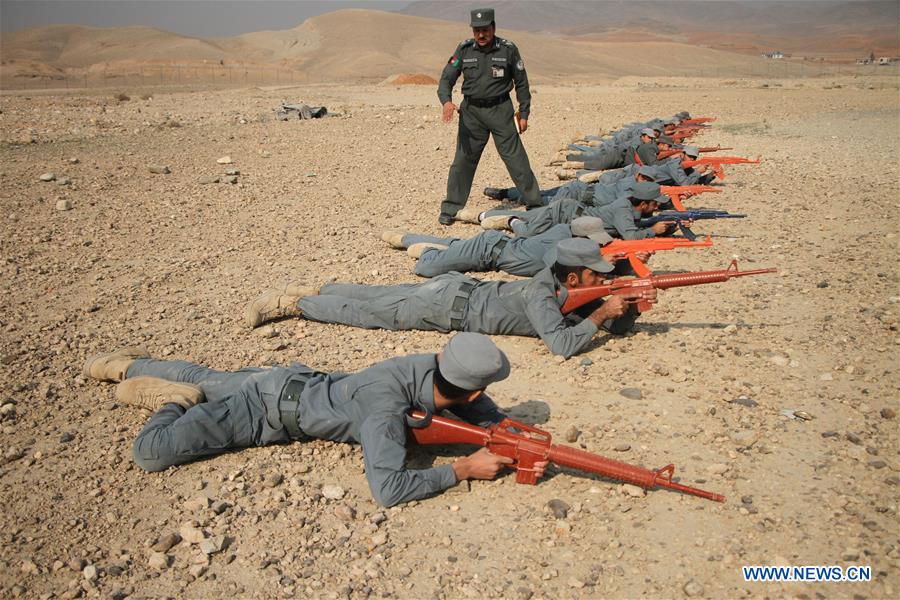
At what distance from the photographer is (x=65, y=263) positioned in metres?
6.24

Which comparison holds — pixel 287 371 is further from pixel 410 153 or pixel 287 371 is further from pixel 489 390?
pixel 410 153

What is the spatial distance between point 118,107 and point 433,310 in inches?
615

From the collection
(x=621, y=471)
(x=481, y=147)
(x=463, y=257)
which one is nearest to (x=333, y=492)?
(x=621, y=471)

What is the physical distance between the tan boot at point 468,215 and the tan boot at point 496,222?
29 cm

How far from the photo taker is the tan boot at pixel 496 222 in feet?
24.1

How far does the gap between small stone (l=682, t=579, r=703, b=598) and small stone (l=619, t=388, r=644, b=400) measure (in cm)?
152

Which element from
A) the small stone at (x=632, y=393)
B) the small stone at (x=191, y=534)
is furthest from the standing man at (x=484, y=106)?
the small stone at (x=191, y=534)

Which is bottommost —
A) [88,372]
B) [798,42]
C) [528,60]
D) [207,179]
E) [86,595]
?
[86,595]

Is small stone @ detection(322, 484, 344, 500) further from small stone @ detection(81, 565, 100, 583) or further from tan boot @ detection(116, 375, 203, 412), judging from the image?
small stone @ detection(81, 565, 100, 583)

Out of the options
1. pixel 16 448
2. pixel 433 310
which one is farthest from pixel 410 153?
pixel 16 448

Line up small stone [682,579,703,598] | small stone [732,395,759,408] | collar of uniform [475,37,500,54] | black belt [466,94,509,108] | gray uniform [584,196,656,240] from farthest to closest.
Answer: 1. black belt [466,94,509,108]
2. collar of uniform [475,37,500,54]
3. gray uniform [584,196,656,240]
4. small stone [732,395,759,408]
5. small stone [682,579,703,598]

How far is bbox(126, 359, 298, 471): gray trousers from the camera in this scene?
3.44 m

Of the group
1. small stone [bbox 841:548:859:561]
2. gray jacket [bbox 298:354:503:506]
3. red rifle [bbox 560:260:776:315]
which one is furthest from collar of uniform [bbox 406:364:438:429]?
small stone [bbox 841:548:859:561]

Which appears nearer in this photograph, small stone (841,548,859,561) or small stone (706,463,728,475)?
small stone (841,548,859,561)
